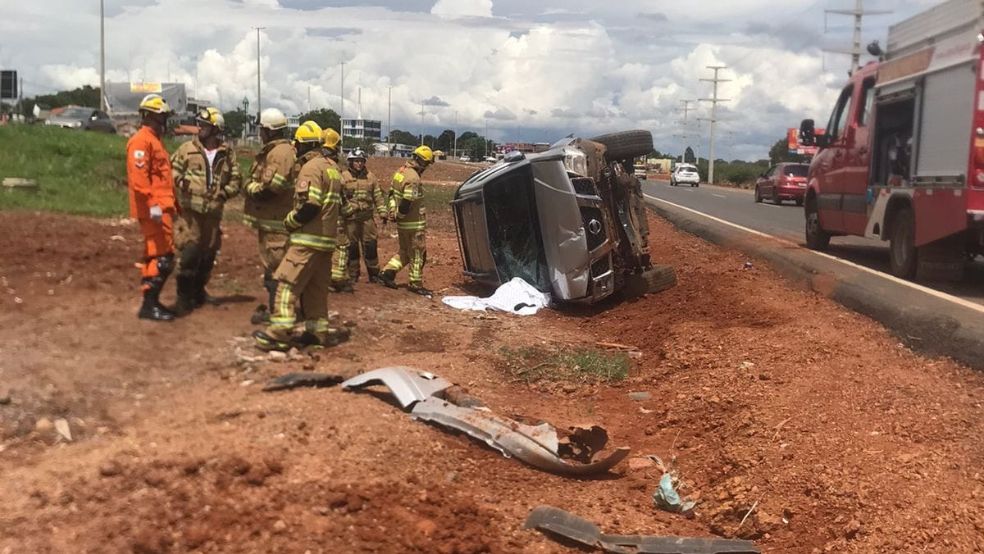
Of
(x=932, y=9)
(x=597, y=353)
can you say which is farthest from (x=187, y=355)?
(x=932, y=9)

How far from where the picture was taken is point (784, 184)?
30781 mm

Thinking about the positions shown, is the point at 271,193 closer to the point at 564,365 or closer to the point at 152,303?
the point at 152,303

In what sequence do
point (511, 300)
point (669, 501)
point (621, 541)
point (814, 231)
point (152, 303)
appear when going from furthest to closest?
point (814, 231)
point (511, 300)
point (152, 303)
point (669, 501)
point (621, 541)

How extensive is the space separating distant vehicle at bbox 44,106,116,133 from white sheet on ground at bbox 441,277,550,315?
32051 mm

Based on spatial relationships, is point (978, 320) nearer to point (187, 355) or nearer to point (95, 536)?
point (187, 355)

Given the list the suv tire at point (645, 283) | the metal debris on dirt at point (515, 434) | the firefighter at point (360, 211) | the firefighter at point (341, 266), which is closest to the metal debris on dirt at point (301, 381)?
the metal debris on dirt at point (515, 434)

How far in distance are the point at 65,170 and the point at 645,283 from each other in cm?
1179

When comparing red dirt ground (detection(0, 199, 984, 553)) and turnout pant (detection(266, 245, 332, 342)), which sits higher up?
turnout pant (detection(266, 245, 332, 342))

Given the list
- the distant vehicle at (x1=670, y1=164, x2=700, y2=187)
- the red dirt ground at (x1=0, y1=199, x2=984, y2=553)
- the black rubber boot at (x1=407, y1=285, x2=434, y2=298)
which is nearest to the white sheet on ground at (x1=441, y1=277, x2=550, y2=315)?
the black rubber boot at (x1=407, y1=285, x2=434, y2=298)

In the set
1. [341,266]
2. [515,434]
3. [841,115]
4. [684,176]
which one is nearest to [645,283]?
[341,266]

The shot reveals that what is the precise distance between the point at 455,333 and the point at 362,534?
503 cm

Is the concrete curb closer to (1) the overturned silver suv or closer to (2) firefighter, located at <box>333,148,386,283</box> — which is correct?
(1) the overturned silver suv

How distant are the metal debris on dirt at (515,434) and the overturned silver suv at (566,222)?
14.2ft

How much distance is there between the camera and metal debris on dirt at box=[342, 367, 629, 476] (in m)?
4.95
